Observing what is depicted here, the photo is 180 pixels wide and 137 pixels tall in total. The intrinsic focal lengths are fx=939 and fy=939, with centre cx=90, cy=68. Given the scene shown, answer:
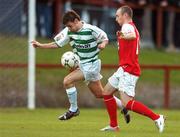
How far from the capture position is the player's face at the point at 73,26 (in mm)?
17188

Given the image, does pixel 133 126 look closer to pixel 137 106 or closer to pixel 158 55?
pixel 137 106

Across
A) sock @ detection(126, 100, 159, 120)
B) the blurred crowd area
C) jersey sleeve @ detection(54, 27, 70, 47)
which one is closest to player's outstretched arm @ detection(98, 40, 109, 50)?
jersey sleeve @ detection(54, 27, 70, 47)

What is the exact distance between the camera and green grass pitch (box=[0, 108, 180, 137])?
51.1ft

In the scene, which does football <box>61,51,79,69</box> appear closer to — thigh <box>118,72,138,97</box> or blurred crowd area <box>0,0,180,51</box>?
thigh <box>118,72,138,97</box>

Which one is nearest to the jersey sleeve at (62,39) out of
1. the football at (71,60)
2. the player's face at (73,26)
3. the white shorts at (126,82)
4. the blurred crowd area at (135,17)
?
the player's face at (73,26)

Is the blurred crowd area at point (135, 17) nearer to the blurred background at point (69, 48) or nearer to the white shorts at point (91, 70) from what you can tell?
the blurred background at point (69, 48)

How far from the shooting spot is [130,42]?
A: 52.1 feet

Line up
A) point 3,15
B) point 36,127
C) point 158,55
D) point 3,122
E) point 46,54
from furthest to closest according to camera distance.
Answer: point 158,55, point 46,54, point 3,15, point 3,122, point 36,127

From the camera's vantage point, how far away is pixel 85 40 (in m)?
17.4

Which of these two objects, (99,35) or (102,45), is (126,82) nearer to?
(102,45)

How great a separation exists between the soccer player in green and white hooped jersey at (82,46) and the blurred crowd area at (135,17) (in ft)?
41.9

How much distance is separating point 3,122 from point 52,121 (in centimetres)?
107

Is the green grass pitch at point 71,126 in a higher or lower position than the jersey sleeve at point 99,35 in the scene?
lower

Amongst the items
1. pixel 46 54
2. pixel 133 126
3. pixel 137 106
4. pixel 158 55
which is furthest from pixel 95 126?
pixel 158 55
